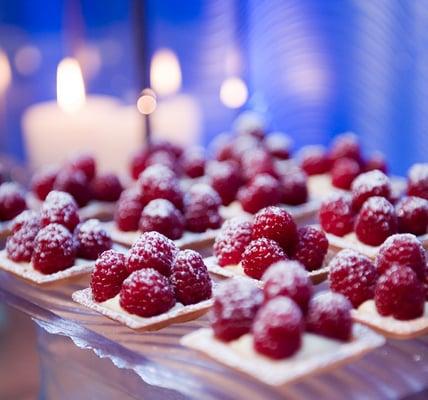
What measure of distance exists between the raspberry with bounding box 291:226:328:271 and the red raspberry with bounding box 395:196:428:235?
254 mm

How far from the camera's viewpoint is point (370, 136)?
11.4 feet

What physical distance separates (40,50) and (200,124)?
1264 millimetres

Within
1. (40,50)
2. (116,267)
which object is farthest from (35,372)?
(40,50)

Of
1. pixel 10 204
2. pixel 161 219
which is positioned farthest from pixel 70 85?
pixel 161 219

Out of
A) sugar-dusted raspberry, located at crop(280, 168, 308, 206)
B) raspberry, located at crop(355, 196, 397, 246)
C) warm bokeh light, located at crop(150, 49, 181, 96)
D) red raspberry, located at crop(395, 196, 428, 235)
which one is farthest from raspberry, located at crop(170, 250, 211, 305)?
warm bokeh light, located at crop(150, 49, 181, 96)

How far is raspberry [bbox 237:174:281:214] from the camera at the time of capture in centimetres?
252

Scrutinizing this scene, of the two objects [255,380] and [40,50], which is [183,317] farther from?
[40,50]

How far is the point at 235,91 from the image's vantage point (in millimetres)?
4047

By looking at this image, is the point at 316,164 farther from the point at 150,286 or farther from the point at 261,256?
the point at 150,286

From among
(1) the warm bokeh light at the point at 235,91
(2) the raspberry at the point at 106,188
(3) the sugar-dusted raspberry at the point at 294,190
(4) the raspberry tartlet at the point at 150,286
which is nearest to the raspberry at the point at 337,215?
(3) the sugar-dusted raspberry at the point at 294,190

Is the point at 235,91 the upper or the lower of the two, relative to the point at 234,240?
upper

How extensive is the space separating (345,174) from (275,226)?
2.61 ft

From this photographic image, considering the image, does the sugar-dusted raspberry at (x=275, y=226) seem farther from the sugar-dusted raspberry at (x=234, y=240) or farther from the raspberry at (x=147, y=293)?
the raspberry at (x=147, y=293)

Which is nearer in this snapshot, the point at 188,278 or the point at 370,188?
the point at 188,278
